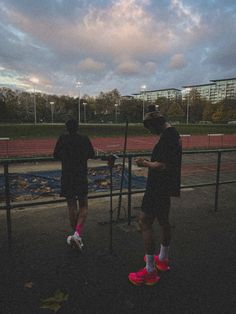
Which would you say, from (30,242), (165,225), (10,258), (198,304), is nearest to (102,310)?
(198,304)

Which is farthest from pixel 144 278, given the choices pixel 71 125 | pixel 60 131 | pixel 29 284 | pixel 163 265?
pixel 60 131

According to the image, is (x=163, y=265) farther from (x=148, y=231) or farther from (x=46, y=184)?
(x=46, y=184)

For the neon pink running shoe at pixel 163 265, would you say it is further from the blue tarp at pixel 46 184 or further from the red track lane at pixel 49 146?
the red track lane at pixel 49 146

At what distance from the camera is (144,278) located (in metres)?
3.17

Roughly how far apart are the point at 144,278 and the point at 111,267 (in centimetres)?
51

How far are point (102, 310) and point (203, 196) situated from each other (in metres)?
4.67

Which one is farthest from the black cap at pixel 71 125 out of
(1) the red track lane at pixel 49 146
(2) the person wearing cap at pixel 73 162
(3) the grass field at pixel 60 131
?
(3) the grass field at pixel 60 131

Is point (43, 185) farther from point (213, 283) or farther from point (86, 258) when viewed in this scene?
point (213, 283)

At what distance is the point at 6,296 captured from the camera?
2.92 metres

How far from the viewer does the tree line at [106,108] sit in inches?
3558

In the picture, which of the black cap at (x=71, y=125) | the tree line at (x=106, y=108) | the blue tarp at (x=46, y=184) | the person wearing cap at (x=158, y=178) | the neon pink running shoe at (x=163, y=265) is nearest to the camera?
the person wearing cap at (x=158, y=178)

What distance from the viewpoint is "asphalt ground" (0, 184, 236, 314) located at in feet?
9.29

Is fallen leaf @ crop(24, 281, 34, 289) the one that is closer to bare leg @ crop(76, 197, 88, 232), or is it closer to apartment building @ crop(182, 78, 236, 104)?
bare leg @ crop(76, 197, 88, 232)

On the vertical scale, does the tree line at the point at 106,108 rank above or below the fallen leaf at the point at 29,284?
above
